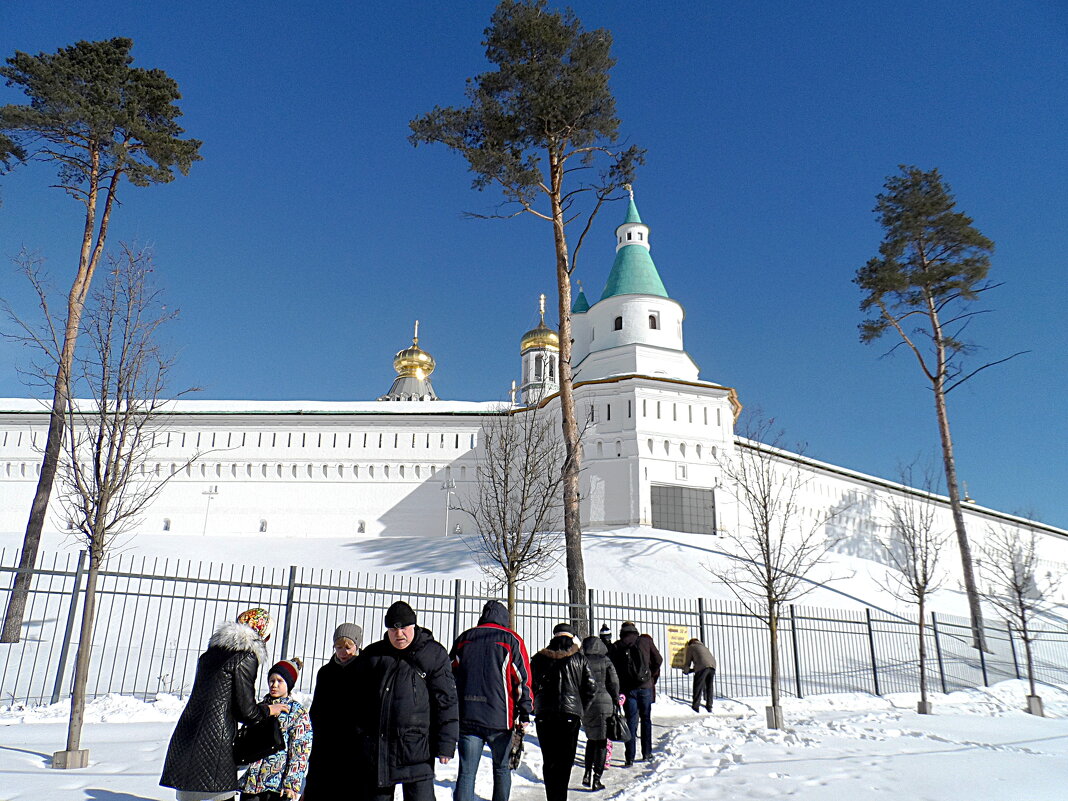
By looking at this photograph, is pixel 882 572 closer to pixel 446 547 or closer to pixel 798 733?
pixel 446 547

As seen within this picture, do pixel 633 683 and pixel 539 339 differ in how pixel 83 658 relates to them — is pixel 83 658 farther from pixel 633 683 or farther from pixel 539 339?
pixel 539 339

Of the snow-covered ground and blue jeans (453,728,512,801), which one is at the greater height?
blue jeans (453,728,512,801)

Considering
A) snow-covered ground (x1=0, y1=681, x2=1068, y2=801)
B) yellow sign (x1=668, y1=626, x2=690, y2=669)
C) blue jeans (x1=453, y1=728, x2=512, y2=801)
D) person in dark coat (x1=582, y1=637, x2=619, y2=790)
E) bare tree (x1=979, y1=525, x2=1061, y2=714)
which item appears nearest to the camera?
blue jeans (x1=453, y1=728, x2=512, y2=801)

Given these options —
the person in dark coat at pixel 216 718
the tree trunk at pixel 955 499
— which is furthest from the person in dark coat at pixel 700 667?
the tree trunk at pixel 955 499

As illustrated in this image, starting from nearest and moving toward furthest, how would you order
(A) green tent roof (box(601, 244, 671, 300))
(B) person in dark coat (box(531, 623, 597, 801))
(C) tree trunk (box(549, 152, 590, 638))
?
1. (B) person in dark coat (box(531, 623, 597, 801))
2. (C) tree trunk (box(549, 152, 590, 638))
3. (A) green tent roof (box(601, 244, 671, 300))

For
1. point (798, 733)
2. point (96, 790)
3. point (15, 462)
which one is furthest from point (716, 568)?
point (15, 462)

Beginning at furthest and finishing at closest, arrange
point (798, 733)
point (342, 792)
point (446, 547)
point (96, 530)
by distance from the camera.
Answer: point (446, 547), point (798, 733), point (96, 530), point (342, 792)

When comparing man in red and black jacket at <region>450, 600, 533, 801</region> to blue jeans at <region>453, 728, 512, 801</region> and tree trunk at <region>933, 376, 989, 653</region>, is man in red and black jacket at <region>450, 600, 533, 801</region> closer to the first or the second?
blue jeans at <region>453, 728, 512, 801</region>

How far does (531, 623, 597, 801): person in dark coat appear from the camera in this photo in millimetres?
4836

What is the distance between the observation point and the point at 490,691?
4.38 metres

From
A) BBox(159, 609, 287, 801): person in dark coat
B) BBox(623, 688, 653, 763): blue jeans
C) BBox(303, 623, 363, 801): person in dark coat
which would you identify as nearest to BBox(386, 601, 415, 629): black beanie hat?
BBox(303, 623, 363, 801): person in dark coat

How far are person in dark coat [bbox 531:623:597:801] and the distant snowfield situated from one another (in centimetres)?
1289

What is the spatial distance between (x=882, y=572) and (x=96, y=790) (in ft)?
90.5

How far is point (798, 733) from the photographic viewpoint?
7570mm
